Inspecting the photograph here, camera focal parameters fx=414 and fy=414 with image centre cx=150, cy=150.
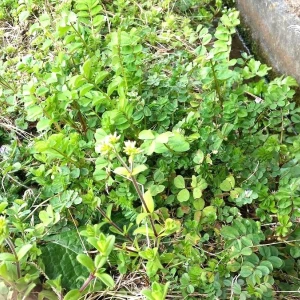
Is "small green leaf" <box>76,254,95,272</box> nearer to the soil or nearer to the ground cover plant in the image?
the ground cover plant

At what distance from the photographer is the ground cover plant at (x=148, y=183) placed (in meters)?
1.60

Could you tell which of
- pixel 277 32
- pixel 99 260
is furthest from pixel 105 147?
pixel 277 32

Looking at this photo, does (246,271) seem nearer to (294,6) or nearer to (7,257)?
(7,257)

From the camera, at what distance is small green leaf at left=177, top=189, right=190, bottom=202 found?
181 cm

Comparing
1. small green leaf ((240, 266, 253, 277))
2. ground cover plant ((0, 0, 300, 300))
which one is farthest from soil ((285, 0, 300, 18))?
small green leaf ((240, 266, 253, 277))

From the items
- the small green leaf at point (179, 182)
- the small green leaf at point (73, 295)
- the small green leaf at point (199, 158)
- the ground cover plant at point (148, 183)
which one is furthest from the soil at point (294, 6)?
the small green leaf at point (73, 295)

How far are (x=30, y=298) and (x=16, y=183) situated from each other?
61 centimetres

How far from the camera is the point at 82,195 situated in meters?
1.82

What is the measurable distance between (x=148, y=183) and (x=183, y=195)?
0.53 ft

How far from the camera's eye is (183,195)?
5.97ft

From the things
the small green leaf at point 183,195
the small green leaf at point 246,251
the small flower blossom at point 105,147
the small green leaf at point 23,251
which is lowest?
the small green leaf at point 246,251

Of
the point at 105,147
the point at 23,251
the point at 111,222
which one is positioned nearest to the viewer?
the point at 105,147

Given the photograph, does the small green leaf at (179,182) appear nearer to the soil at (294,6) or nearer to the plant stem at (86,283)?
the plant stem at (86,283)

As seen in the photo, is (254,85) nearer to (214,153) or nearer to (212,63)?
(212,63)
